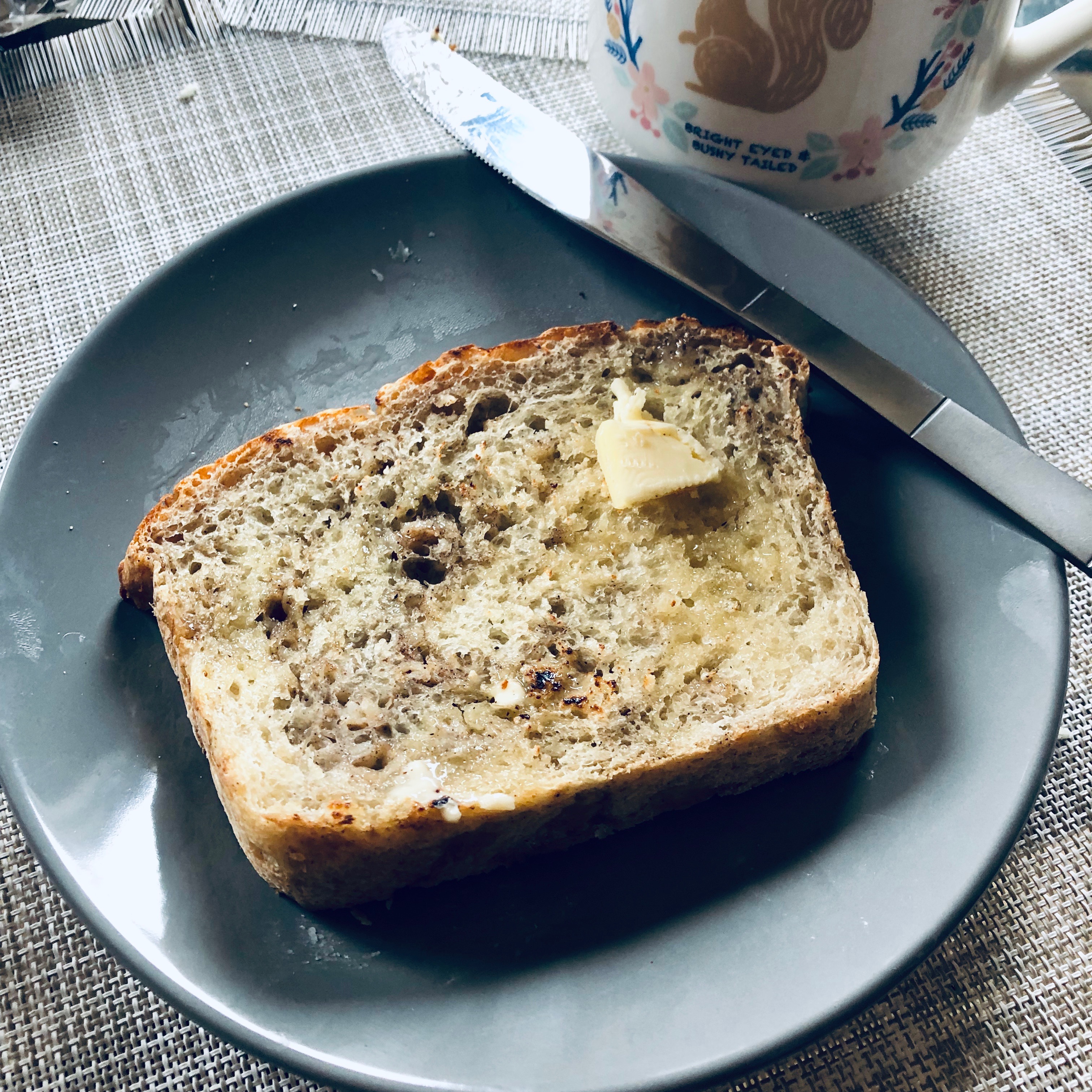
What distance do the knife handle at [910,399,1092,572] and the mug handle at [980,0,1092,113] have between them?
0.68 metres

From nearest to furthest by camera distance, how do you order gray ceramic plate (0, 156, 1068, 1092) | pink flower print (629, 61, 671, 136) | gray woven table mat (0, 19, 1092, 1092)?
gray ceramic plate (0, 156, 1068, 1092), gray woven table mat (0, 19, 1092, 1092), pink flower print (629, 61, 671, 136)

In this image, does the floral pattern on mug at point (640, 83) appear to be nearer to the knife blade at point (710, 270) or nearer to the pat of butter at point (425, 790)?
the knife blade at point (710, 270)

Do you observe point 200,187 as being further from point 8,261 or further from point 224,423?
point 224,423

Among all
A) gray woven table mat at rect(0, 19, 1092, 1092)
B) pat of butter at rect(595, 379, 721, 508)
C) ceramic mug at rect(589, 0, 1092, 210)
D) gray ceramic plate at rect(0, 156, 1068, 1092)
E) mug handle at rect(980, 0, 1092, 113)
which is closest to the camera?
gray ceramic plate at rect(0, 156, 1068, 1092)

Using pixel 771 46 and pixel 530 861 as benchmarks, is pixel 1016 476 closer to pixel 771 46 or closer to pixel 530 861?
pixel 771 46

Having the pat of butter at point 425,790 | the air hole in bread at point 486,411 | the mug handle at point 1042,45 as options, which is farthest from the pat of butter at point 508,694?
the mug handle at point 1042,45

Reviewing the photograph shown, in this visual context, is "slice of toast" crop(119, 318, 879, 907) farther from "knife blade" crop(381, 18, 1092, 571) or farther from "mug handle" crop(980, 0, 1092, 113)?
"mug handle" crop(980, 0, 1092, 113)

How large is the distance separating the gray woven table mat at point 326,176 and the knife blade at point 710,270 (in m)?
0.28

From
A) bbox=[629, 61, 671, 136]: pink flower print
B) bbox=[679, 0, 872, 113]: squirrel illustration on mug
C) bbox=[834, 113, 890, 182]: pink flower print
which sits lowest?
bbox=[834, 113, 890, 182]: pink flower print

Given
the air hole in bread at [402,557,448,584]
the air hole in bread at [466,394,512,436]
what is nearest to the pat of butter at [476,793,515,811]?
the air hole in bread at [402,557,448,584]

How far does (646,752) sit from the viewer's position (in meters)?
1.40

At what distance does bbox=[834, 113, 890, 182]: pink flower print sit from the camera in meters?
1.85

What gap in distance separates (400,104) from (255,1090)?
7.03 feet

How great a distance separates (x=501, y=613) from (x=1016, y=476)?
0.89m
